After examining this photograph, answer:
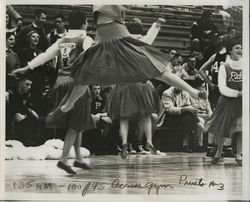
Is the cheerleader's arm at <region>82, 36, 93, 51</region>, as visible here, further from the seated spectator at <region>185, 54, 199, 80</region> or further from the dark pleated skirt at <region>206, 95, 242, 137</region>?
the dark pleated skirt at <region>206, 95, 242, 137</region>

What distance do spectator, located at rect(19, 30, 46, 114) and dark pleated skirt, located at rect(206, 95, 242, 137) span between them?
618 mm

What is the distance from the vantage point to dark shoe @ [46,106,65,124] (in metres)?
1.42

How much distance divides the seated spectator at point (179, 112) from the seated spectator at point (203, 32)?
184 millimetres

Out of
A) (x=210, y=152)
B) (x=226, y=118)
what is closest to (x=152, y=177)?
(x=210, y=152)

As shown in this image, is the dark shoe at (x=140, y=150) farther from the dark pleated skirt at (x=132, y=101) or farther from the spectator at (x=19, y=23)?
the spectator at (x=19, y=23)

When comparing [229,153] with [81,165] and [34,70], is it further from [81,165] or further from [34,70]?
[34,70]

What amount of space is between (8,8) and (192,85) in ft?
2.39

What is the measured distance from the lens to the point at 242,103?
4.57 feet

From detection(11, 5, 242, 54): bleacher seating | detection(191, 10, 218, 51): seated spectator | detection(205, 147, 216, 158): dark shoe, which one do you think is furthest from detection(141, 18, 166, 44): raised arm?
detection(205, 147, 216, 158): dark shoe

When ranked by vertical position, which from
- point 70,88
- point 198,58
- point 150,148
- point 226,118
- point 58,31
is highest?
point 58,31

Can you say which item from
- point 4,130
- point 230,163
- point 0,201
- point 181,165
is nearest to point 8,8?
point 4,130

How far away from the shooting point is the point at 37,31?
4.70ft

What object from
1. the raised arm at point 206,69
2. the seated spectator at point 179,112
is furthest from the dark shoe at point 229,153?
the raised arm at point 206,69

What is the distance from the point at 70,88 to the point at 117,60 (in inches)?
7.8
